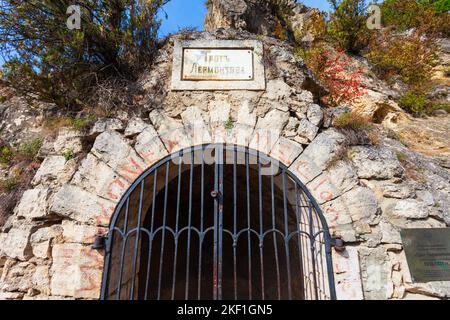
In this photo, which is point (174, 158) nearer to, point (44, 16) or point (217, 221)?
point (217, 221)

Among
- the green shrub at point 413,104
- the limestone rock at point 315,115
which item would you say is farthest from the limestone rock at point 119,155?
the green shrub at point 413,104

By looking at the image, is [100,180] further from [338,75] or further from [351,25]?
[351,25]

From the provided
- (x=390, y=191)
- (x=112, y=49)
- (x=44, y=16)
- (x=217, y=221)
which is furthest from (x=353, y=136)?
(x=44, y=16)

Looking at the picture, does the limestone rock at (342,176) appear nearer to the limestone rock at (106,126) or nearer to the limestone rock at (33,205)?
the limestone rock at (106,126)

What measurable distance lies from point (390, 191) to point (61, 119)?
12.1ft

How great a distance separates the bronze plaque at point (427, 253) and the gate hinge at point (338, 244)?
563 mm

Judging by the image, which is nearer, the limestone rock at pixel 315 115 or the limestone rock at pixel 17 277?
the limestone rock at pixel 17 277

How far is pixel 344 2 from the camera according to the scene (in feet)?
19.5

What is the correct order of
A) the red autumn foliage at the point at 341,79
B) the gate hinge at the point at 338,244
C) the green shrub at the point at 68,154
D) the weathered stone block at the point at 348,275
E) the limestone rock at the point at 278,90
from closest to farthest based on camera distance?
the weathered stone block at the point at 348,275, the gate hinge at the point at 338,244, the green shrub at the point at 68,154, the limestone rock at the point at 278,90, the red autumn foliage at the point at 341,79

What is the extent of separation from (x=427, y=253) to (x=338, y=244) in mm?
793

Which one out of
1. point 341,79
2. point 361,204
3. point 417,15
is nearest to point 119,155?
point 361,204

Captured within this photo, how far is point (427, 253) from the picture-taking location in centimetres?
258

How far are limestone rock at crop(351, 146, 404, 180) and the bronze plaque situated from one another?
582mm

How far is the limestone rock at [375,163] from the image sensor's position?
2.93 metres
